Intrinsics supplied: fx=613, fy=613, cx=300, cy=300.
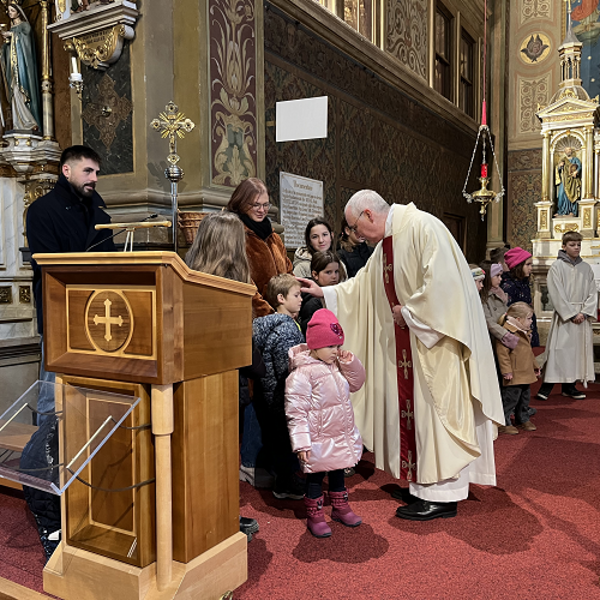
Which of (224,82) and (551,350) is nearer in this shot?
(224,82)

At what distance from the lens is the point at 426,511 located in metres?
3.12

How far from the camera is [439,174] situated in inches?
420

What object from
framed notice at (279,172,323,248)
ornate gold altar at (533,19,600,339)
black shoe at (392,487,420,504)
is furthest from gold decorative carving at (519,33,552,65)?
black shoe at (392,487,420,504)

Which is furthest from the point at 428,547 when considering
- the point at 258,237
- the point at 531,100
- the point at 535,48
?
the point at 535,48

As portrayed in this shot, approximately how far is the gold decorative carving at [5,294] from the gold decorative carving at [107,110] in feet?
4.50

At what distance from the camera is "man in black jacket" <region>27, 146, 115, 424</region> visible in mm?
2982

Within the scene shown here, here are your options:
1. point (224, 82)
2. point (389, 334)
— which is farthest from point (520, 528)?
point (224, 82)

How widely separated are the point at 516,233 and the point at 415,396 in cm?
1131

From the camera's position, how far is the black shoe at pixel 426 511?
3105mm

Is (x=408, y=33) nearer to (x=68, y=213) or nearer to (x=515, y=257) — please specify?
(x=515, y=257)

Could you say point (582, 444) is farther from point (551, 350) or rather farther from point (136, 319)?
point (136, 319)

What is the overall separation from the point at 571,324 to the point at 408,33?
17.4 feet

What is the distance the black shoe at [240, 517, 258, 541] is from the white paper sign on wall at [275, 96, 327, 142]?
3.18 meters

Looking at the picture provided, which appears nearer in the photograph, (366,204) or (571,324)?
(366,204)
